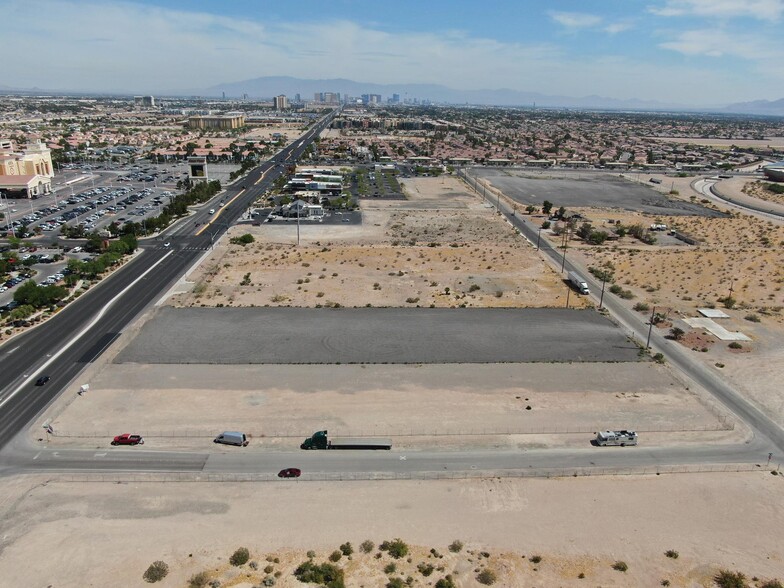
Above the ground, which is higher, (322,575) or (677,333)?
(677,333)

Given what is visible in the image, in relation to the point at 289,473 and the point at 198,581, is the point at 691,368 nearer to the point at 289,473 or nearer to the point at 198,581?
the point at 289,473

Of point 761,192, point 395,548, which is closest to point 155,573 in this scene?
point 395,548

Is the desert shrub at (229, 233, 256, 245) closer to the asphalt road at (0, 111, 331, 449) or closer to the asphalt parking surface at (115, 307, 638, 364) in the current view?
the asphalt road at (0, 111, 331, 449)

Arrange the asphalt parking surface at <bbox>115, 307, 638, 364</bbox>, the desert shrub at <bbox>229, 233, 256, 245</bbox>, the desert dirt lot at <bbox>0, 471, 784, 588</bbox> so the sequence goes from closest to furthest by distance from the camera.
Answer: the desert dirt lot at <bbox>0, 471, 784, 588</bbox>, the asphalt parking surface at <bbox>115, 307, 638, 364</bbox>, the desert shrub at <bbox>229, 233, 256, 245</bbox>

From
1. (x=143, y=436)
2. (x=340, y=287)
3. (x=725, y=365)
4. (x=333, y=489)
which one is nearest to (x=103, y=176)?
(x=340, y=287)

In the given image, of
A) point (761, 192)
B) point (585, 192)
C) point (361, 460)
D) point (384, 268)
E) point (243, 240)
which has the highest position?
point (761, 192)

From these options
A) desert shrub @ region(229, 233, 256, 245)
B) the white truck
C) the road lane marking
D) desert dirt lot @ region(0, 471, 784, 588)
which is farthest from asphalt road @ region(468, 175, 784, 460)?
the road lane marking
